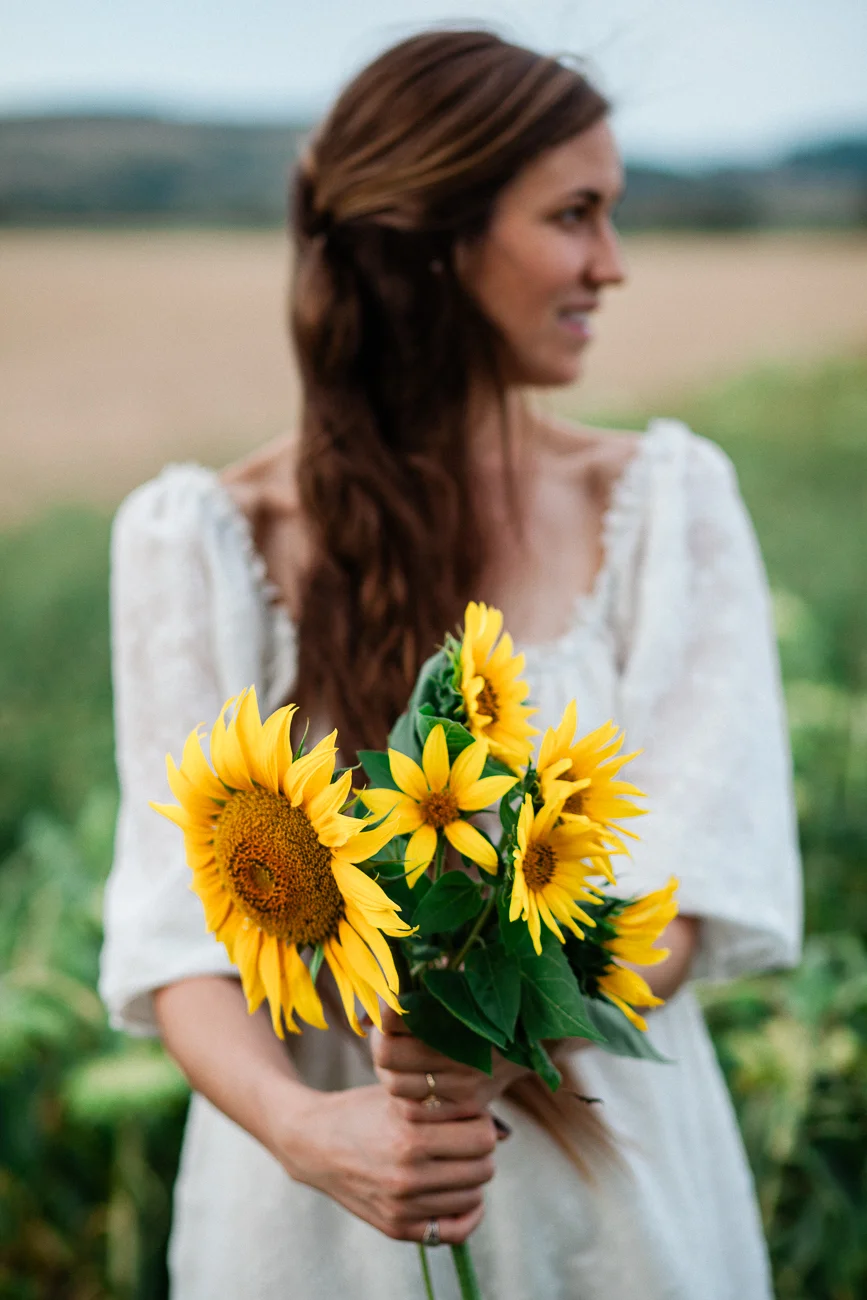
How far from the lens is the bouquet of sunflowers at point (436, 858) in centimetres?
50

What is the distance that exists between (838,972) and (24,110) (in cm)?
246

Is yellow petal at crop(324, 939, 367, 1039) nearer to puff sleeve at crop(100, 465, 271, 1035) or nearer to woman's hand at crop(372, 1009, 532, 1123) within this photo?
woman's hand at crop(372, 1009, 532, 1123)

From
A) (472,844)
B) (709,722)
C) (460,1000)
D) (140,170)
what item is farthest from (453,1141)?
(140,170)

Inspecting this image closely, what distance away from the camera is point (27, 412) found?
2.99 meters

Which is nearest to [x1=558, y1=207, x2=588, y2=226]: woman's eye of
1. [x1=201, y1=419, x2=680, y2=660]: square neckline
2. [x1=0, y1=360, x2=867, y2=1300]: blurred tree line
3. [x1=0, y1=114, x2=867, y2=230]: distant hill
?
[x1=201, y1=419, x2=680, y2=660]: square neckline

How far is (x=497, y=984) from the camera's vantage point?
22.5 inches

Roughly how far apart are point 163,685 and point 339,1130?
378mm

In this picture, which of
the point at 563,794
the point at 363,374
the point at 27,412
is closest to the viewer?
the point at 563,794

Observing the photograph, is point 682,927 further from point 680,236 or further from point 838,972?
point 680,236

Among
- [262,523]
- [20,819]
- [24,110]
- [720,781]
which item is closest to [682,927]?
[720,781]

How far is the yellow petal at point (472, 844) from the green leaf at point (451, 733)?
0.03 metres

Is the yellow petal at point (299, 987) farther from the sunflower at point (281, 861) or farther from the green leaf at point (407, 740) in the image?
the green leaf at point (407, 740)

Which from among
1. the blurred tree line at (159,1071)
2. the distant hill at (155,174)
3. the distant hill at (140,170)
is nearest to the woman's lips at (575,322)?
the blurred tree line at (159,1071)

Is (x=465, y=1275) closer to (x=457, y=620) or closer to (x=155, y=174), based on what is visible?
(x=457, y=620)
